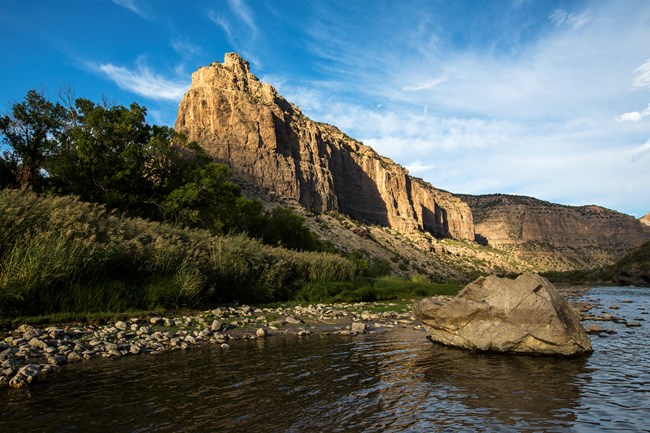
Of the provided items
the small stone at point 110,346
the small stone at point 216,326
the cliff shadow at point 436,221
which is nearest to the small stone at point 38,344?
the small stone at point 110,346

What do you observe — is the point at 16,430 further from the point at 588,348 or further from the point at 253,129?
the point at 253,129

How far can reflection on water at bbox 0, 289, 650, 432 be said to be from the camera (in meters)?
5.49

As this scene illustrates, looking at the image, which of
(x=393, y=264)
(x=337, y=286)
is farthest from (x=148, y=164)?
(x=393, y=264)

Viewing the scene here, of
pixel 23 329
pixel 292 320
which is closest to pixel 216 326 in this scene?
pixel 292 320

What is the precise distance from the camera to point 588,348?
32.4 feet

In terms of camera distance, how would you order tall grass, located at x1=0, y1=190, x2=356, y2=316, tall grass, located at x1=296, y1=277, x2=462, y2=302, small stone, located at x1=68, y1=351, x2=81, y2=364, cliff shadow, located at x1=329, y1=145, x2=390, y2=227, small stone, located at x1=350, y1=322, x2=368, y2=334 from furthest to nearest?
cliff shadow, located at x1=329, y1=145, x2=390, y2=227
tall grass, located at x1=296, y1=277, x2=462, y2=302
small stone, located at x1=350, y1=322, x2=368, y2=334
tall grass, located at x1=0, y1=190, x2=356, y2=316
small stone, located at x1=68, y1=351, x2=81, y2=364

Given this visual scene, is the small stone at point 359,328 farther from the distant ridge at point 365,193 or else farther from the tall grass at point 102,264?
the distant ridge at point 365,193

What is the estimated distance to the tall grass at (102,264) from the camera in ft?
38.3

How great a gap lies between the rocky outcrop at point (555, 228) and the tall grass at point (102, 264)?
5986 inches

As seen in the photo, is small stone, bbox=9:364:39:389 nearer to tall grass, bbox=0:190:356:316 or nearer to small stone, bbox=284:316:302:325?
tall grass, bbox=0:190:356:316

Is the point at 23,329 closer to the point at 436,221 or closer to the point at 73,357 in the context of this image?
the point at 73,357

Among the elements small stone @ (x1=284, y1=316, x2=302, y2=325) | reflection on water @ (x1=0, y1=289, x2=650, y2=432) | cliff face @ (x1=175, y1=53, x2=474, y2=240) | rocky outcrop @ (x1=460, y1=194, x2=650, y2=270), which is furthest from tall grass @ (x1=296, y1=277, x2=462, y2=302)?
rocky outcrop @ (x1=460, y1=194, x2=650, y2=270)

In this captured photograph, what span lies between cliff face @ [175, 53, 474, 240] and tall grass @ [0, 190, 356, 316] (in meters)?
70.5

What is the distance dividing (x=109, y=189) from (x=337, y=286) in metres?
18.2
